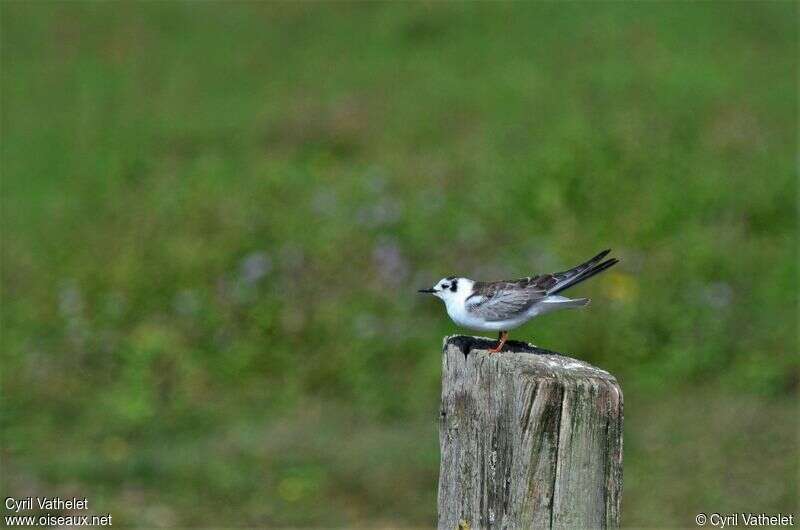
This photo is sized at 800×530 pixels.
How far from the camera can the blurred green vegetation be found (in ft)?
26.8

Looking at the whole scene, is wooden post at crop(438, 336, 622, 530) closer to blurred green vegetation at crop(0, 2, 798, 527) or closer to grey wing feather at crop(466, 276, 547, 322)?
grey wing feather at crop(466, 276, 547, 322)

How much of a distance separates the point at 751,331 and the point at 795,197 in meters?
3.07

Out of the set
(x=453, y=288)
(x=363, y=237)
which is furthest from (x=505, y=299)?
(x=363, y=237)

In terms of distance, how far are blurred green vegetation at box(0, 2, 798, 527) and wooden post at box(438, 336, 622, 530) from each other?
393 cm

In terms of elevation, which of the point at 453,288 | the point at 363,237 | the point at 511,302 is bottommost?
the point at 511,302

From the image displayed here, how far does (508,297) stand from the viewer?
16.2 feet

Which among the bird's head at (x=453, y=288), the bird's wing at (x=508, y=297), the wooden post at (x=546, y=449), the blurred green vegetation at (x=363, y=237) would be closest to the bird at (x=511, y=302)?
the bird's wing at (x=508, y=297)

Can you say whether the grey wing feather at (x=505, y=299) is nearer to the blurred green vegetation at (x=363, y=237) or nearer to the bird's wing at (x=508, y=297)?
the bird's wing at (x=508, y=297)

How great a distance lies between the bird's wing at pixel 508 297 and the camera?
16.1ft

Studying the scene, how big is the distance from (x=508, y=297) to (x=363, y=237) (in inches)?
254

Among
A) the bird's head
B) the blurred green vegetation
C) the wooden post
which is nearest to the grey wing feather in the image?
the bird's head

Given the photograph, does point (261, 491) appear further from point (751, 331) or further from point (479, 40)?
point (479, 40)

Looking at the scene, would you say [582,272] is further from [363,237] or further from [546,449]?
[363,237]

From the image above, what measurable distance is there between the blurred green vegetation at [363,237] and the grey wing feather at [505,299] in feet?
9.00
